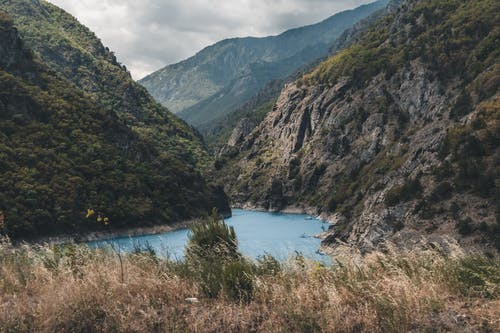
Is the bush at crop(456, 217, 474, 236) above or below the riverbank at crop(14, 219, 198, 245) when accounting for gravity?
below

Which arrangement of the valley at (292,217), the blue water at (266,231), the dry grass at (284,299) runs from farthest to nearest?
1. the blue water at (266,231)
2. the valley at (292,217)
3. the dry grass at (284,299)

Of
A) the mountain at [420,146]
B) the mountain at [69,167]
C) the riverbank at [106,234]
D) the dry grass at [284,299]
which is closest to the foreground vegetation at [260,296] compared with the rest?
the dry grass at [284,299]

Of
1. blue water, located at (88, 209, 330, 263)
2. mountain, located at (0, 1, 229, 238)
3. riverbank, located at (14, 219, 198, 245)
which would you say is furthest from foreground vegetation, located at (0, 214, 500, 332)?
mountain, located at (0, 1, 229, 238)

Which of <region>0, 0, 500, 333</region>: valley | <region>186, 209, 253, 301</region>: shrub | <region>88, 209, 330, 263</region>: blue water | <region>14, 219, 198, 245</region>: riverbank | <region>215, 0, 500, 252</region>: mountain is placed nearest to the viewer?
<region>0, 0, 500, 333</region>: valley

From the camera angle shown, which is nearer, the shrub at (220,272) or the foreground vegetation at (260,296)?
the foreground vegetation at (260,296)

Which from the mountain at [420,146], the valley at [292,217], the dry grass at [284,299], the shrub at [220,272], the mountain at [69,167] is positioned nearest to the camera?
the dry grass at [284,299]

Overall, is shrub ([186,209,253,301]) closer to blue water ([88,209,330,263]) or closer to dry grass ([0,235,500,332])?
dry grass ([0,235,500,332])

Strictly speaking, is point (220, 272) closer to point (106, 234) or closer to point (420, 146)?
point (420, 146)

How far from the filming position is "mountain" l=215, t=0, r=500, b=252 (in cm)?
7362

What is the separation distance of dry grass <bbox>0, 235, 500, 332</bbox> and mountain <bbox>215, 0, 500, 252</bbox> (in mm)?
16710

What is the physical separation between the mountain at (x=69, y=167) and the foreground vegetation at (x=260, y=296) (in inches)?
3708

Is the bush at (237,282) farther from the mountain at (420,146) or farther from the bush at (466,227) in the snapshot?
the bush at (466,227)

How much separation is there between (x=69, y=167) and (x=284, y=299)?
432 feet

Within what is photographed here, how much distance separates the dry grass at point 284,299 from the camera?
8.02 m
